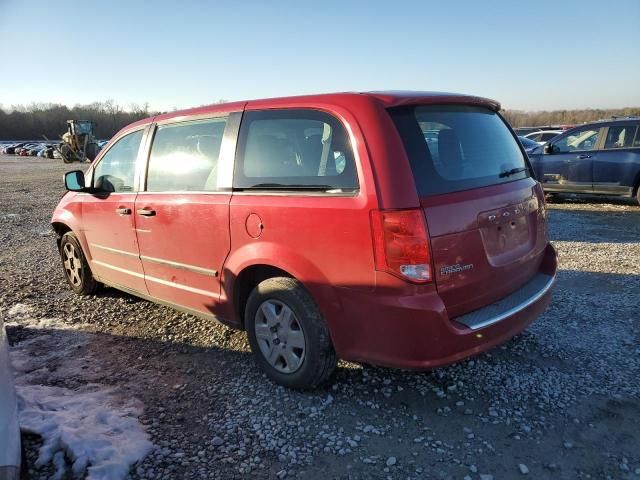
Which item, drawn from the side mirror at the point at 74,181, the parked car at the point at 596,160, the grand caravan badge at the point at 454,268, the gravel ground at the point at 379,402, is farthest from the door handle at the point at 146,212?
the parked car at the point at 596,160

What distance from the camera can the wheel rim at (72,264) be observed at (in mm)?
5105

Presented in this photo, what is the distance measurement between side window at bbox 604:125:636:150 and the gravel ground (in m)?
5.78

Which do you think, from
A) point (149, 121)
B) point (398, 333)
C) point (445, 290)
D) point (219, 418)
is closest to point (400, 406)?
point (398, 333)

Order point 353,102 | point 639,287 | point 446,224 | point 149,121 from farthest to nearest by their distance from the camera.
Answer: point 639,287 → point 149,121 → point 353,102 → point 446,224

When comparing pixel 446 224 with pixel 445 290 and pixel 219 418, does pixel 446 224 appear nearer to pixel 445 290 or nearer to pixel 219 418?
pixel 445 290

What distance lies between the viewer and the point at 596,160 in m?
9.48

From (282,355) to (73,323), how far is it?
2484 mm

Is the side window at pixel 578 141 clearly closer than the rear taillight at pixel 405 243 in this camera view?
No

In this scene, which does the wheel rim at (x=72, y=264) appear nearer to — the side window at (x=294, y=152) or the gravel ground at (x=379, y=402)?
the gravel ground at (x=379, y=402)

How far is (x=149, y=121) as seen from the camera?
418 centimetres

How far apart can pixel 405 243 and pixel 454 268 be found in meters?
0.33

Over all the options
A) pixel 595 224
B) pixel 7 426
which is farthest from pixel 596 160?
pixel 7 426

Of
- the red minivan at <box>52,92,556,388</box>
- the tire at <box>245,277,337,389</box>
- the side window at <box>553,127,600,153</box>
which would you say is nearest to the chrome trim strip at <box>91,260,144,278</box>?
the red minivan at <box>52,92,556,388</box>

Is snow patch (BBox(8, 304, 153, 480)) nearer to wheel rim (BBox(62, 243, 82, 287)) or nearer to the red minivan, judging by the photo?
the red minivan
